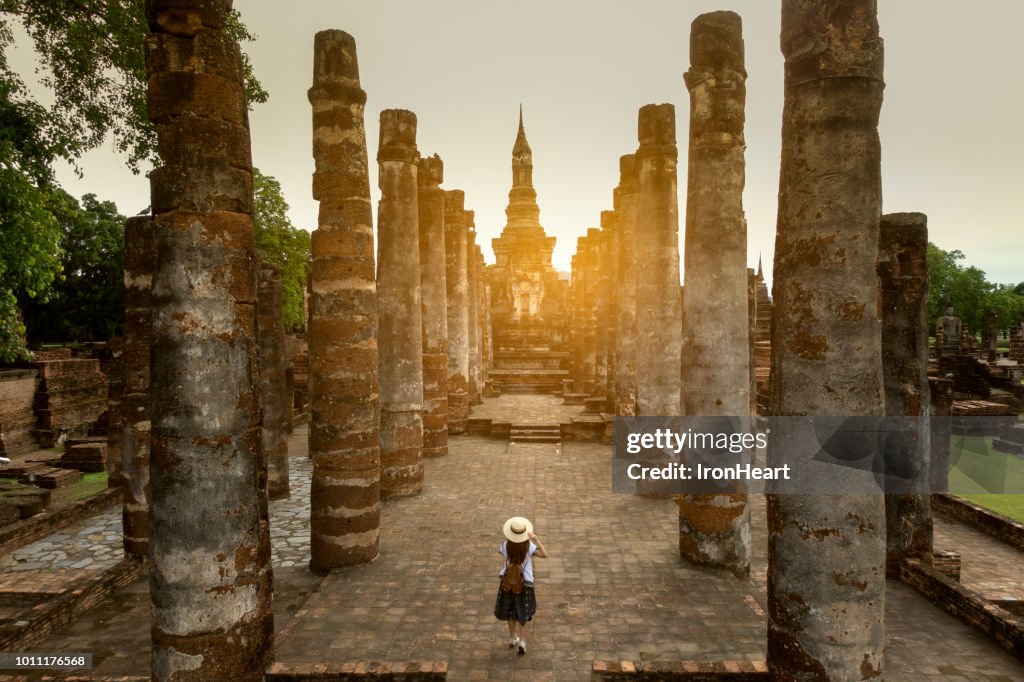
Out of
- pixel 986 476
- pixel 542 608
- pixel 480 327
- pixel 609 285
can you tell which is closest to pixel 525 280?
pixel 480 327

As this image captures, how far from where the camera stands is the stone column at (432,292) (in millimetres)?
14930

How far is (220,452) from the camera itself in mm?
4883

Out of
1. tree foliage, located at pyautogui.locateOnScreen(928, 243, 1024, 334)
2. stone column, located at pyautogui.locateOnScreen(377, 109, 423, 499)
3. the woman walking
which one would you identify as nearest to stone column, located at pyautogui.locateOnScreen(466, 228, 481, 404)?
stone column, located at pyautogui.locateOnScreen(377, 109, 423, 499)

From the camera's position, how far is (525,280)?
147 ft

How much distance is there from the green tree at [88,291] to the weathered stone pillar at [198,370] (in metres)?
27.7

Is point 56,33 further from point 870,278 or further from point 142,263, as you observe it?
point 870,278

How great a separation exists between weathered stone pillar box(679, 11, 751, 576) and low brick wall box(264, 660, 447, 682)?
4.33m

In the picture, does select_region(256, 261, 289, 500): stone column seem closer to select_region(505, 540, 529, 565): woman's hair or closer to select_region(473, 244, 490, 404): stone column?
select_region(505, 540, 529, 565): woman's hair

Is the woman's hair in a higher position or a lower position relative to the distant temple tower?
lower

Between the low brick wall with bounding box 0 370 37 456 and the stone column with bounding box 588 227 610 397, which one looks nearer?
the low brick wall with bounding box 0 370 37 456

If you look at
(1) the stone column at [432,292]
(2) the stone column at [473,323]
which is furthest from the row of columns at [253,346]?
(2) the stone column at [473,323]

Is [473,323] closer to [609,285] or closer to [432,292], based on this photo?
[609,285]

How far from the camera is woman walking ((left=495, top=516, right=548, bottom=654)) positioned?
6.10 meters

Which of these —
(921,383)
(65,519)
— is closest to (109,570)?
(65,519)
